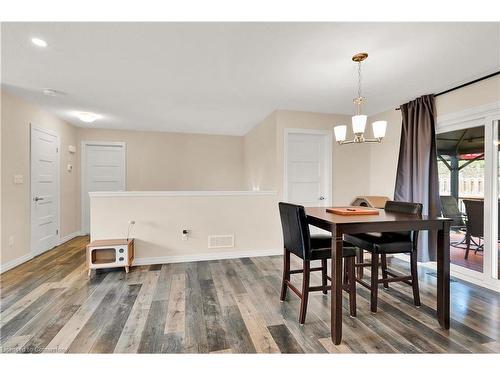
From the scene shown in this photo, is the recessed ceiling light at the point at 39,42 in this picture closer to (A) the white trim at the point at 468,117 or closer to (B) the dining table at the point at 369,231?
(B) the dining table at the point at 369,231

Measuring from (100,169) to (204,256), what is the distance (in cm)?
342

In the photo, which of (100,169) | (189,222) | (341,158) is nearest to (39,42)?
(189,222)

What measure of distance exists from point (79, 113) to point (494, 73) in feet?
18.6

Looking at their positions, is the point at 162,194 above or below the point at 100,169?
below

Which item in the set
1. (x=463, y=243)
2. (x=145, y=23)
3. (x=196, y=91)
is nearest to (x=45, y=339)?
(x=145, y=23)

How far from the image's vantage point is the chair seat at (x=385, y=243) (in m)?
2.21

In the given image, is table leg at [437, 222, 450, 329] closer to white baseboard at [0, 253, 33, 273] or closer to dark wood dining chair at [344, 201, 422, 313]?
dark wood dining chair at [344, 201, 422, 313]

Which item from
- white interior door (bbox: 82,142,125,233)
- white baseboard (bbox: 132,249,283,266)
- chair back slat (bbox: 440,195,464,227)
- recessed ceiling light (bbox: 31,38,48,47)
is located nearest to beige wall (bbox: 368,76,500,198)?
chair back slat (bbox: 440,195,464,227)

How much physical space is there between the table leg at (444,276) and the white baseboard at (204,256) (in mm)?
2308

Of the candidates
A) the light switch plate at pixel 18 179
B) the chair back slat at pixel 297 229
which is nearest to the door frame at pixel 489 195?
the chair back slat at pixel 297 229

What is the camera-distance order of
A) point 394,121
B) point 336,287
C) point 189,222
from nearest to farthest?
point 336,287
point 189,222
point 394,121

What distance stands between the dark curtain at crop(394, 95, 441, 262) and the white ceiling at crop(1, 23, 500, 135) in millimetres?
247

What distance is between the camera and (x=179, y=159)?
589 cm

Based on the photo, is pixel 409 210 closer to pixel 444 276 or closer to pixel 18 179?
pixel 444 276
